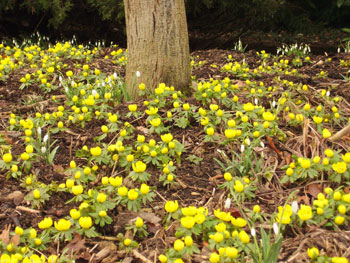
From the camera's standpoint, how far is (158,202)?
2.68 m

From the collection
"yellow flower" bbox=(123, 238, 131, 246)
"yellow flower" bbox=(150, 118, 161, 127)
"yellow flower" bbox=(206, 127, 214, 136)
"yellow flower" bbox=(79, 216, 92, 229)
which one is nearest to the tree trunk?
"yellow flower" bbox=(150, 118, 161, 127)

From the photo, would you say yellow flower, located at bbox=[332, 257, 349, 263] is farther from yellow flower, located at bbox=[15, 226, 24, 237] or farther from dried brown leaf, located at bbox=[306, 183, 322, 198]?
yellow flower, located at bbox=[15, 226, 24, 237]

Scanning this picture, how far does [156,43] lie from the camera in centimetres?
375

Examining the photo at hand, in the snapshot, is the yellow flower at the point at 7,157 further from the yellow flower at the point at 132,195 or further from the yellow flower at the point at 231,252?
the yellow flower at the point at 231,252

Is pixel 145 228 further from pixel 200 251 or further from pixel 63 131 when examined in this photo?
pixel 63 131

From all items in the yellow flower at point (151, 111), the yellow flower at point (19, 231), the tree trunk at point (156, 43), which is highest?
the tree trunk at point (156, 43)

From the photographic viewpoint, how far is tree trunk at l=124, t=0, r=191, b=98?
12.1 feet

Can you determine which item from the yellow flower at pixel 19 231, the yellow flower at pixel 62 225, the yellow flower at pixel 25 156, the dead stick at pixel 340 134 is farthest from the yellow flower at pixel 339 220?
the yellow flower at pixel 25 156

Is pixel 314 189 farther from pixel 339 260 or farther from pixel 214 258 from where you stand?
pixel 214 258

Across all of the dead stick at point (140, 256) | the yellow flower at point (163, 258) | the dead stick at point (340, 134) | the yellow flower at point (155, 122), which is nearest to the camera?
the yellow flower at point (163, 258)

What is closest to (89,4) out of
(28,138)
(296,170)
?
(28,138)

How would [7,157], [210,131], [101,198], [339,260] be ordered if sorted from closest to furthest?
[339,260]
[101,198]
[7,157]
[210,131]

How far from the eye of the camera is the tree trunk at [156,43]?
12.1ft

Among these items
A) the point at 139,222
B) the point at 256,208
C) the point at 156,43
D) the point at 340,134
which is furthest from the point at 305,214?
the point at 156,43
